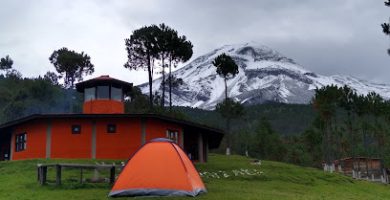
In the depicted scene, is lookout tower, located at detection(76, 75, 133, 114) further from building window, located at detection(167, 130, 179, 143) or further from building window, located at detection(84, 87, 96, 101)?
building window, located at detection(167, 130, 179, 143)

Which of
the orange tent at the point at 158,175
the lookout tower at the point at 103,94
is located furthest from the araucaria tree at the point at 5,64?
the orange tent at the point at 158,175

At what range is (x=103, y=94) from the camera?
36.2 meters

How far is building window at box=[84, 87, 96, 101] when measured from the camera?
36.3m

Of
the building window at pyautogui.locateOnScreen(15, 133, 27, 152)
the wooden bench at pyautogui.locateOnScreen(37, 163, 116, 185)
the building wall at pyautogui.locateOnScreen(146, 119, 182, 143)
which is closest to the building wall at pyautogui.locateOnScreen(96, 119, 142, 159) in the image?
the building wall at pyautogui.locateOnScreen(146, 119, 182, 143)

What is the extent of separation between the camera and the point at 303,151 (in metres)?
81.4

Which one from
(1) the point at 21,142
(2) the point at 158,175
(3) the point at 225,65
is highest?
(3) the point at 225,65

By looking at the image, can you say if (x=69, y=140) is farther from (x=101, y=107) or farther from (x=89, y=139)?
(x=101, y=107)

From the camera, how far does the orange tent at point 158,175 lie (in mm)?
17328

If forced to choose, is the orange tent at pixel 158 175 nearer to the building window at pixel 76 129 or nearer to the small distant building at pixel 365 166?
the building window at pixel 76 129

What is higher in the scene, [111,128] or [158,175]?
[111,128]

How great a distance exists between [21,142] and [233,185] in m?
18.6

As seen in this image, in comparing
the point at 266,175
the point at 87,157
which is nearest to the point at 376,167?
the point at 266,175

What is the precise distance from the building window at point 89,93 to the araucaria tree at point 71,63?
33.4 meters

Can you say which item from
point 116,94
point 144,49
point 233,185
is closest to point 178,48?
point 144,49
